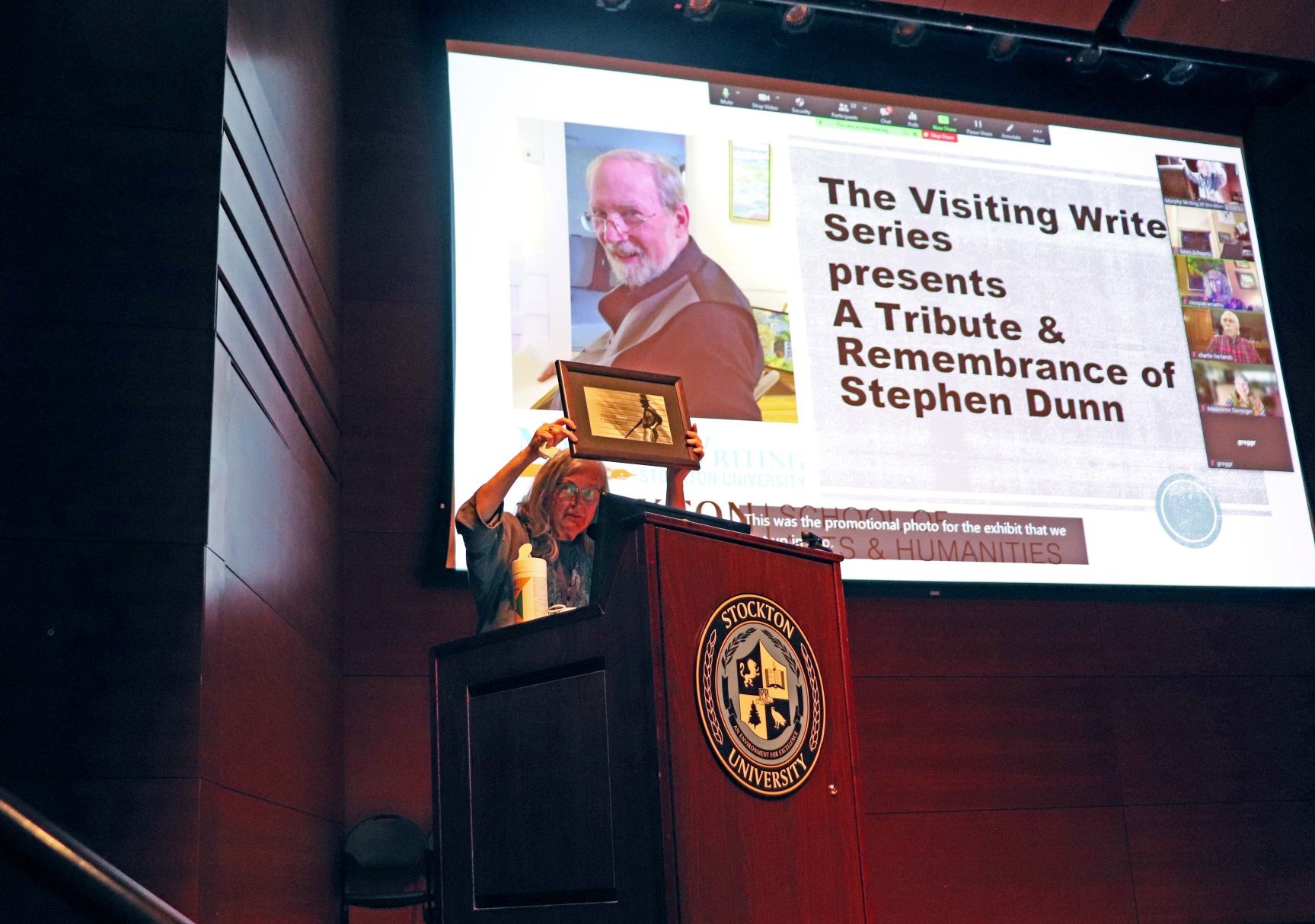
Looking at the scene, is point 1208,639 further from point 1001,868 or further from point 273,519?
point 273,519

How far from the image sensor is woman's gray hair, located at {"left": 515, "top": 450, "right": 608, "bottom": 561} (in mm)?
2574

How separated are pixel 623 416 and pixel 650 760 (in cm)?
77

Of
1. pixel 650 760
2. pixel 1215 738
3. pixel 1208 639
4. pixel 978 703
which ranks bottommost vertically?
pixel 650 760

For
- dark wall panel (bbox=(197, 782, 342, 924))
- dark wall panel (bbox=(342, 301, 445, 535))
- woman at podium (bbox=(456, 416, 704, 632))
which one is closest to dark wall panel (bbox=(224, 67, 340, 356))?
dark wall panel (bbox=(342, 301, 445, 535))

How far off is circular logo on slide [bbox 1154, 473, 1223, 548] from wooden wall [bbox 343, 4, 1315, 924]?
0.27 metres

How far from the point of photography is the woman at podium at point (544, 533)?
2533mm

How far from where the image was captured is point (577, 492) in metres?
2.58

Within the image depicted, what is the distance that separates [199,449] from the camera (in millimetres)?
1935

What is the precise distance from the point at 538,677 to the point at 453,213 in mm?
2364

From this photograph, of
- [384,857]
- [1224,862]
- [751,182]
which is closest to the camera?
[384,857]

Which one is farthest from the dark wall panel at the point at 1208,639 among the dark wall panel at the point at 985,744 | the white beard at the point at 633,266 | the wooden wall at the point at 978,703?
the white beard at the point at 633,266

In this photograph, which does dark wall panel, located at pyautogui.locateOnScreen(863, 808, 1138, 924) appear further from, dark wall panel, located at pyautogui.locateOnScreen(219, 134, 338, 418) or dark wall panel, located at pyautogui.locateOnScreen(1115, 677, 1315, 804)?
dark wall panel, located at pyautogui.locateOnScreen(219, 134, 338, 418)

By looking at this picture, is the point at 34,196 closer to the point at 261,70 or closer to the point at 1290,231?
the point at 261,70

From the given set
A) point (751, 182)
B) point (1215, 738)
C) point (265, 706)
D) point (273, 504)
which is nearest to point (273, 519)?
point (273, 504)
